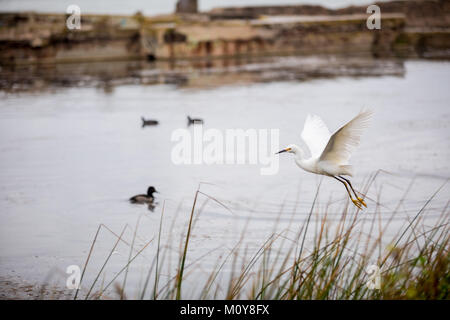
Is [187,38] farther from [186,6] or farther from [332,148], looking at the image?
[332,148]

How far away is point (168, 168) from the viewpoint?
9.99m

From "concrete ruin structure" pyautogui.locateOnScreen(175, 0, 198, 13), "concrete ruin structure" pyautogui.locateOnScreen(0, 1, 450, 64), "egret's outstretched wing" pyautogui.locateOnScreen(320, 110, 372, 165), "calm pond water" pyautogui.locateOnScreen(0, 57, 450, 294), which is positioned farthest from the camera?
"concrete ruin structure" pyautogui.locateOnScreen(175, 0, 198, 13)

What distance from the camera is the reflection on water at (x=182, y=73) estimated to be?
75.9ft

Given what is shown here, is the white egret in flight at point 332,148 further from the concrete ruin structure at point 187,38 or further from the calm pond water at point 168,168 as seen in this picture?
the concrete ruin structure at point 187,38

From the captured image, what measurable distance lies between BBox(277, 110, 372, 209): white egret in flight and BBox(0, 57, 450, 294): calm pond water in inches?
15.8

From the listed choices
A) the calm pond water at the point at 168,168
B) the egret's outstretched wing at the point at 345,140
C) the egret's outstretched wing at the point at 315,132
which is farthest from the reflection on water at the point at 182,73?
the egret's outstretched wing at the point at 345,140

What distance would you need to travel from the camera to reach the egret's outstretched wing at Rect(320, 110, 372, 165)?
496 cm

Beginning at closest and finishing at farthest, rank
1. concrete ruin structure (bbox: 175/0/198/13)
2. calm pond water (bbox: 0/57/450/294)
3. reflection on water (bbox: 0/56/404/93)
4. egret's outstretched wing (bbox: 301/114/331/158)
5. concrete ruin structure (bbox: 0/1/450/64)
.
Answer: egret's outstretched wing (bbox: 301/114/331/158) < calm pond water (bbox: 0/57/450/294) < reflection on water (bbox: 0/56/404/93) < concrete ruin structure (bbox: 0/1/450/64) < concrete ruin structure (bbox: 175/0/198/13)

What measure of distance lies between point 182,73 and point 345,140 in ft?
74.0

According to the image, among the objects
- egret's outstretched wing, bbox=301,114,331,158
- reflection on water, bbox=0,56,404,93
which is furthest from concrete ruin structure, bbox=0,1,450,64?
egret's outstretched wing, bbox=301,114,331,158

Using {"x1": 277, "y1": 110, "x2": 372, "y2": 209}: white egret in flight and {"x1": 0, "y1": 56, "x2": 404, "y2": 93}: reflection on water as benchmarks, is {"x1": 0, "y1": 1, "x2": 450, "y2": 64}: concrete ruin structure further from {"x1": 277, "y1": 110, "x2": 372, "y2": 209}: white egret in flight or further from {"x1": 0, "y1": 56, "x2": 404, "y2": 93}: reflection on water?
{"x1": 277, "y1": 110, "x2": 372, "y2": 209}: white egret in flight

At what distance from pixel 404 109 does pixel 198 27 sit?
79.5 feet

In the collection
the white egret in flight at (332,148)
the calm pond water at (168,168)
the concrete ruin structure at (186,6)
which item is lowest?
the calm pond water at (168,168)

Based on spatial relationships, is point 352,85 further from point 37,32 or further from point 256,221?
point 37,32
